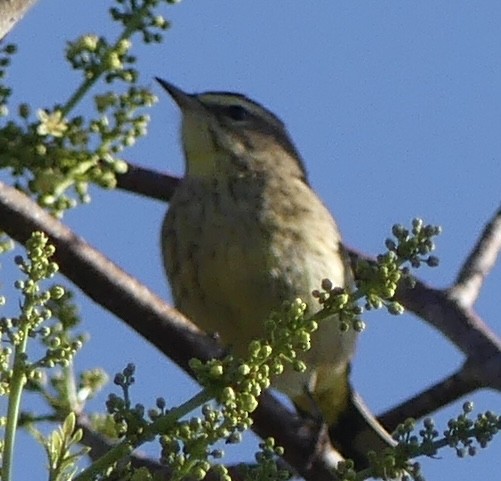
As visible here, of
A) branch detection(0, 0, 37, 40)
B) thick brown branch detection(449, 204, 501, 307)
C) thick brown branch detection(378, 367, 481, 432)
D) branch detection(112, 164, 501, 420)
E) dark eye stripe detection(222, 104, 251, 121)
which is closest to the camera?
branch detection(0, 0, 37, 40)

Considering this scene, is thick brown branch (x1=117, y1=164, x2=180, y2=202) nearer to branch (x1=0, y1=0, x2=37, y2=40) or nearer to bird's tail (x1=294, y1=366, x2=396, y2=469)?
bird's tail (x1=294, y1=366, x2=396, y2=469)

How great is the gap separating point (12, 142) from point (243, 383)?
34.9 inches

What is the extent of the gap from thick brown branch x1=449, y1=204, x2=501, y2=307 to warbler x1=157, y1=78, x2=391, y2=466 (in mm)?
563

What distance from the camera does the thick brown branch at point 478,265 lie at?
17.0 ft

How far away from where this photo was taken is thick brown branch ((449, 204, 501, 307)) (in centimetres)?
520

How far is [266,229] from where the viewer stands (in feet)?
18.4

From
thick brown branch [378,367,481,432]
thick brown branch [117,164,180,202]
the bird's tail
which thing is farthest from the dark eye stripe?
thick brown branch [378,367,481,432]

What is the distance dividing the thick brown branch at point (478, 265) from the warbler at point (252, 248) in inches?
22.2

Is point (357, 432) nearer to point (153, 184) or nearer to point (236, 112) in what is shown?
point (153, 184)

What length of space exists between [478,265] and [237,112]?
1.71 meters

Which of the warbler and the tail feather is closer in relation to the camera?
the warbler

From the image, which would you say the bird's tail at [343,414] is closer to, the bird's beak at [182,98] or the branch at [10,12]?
the bird's beak at [182,98]

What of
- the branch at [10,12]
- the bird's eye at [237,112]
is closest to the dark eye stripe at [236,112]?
the bird's eye at [237,112]

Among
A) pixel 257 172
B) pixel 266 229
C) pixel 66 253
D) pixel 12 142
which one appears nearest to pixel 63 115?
pixel 12 142
